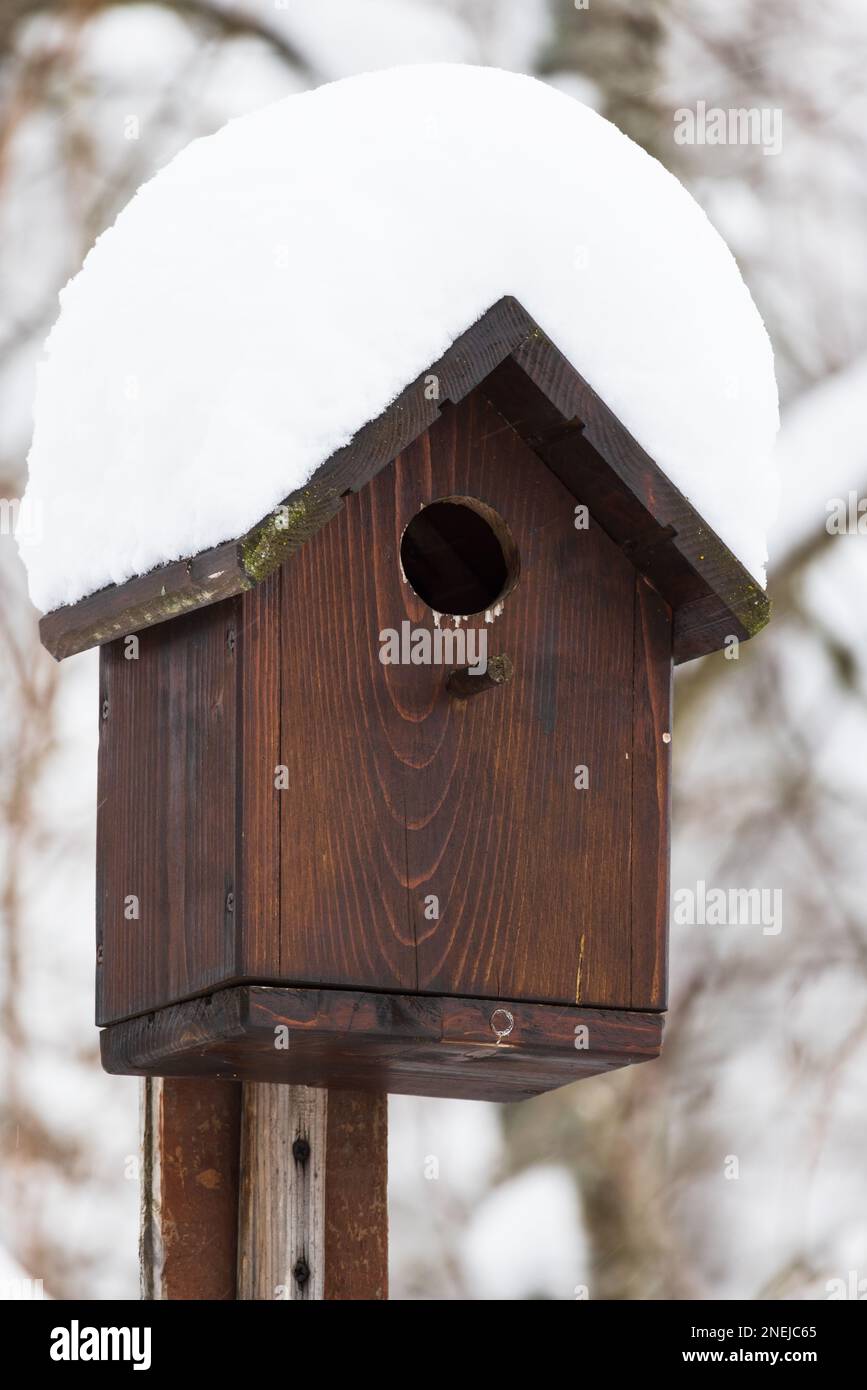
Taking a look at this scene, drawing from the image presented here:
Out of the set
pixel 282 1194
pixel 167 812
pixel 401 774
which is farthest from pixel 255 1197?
pixel 401 774

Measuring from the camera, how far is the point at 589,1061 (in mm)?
3012

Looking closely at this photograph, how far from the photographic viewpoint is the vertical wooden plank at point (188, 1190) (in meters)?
3.14

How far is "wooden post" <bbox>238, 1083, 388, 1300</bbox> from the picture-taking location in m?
3.14

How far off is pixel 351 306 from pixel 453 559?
653 mm

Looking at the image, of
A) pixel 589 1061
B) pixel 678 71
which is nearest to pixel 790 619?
pixel 678 71

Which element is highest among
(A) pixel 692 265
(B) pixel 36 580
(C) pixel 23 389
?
(C) pixel 23 389

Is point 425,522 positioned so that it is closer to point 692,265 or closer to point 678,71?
point 692,265

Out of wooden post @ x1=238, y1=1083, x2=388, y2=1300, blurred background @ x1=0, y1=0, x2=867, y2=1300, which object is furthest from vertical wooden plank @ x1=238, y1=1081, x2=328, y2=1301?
blurred background @ x1=0, y1=0, x2=867, y2=1300

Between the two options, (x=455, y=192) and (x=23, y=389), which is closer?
(x=455, y=192)

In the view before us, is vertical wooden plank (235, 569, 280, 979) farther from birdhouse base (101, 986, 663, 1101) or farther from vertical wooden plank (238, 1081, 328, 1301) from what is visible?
vertical wooden plank (238, 1081, 328, 1301)

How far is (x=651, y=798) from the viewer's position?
312 centimetres

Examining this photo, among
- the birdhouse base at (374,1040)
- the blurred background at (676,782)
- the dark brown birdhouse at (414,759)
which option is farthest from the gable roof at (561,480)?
the blurred background at (676,782)

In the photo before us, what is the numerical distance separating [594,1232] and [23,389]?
277 cm

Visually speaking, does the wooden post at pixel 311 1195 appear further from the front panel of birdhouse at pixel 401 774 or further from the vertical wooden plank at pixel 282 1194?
the front panel of birdhouse at pixel 401 774
